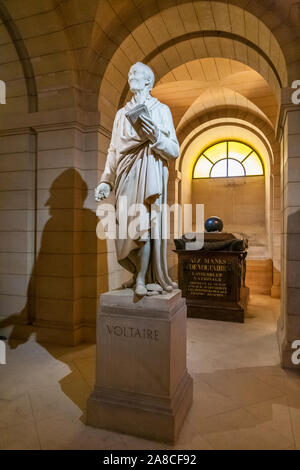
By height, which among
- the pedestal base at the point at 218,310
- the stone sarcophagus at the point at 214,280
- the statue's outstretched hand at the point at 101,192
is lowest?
the pedestal base at the point at 218,310

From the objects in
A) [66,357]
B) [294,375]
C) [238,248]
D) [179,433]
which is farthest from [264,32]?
[66,357]

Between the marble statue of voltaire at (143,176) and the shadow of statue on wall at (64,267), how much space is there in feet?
6.84

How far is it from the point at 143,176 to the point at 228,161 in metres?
9.62

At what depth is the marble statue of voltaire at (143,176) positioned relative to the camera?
8.94ft

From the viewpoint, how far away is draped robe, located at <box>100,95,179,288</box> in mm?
2729

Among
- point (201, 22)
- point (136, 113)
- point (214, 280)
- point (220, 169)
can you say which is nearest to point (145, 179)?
point (136, 113)

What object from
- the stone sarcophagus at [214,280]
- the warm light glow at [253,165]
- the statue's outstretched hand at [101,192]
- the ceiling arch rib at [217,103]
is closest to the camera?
the statue's outstretched hand at [101,192]

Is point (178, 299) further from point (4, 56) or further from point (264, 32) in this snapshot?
point (4, 56)

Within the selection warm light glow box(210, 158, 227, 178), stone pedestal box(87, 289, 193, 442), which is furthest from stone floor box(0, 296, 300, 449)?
warm light glow box(210, 158, 227, 178)

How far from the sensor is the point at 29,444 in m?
2.49

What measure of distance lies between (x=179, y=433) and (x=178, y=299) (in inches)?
44.0

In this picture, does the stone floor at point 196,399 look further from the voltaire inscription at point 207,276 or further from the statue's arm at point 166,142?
the statue's arm at point 166,142

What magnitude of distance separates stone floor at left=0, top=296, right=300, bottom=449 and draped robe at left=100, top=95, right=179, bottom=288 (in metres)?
1.33

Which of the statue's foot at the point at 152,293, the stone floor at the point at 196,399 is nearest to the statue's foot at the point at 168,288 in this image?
the statue's foot at the point at 152,293
